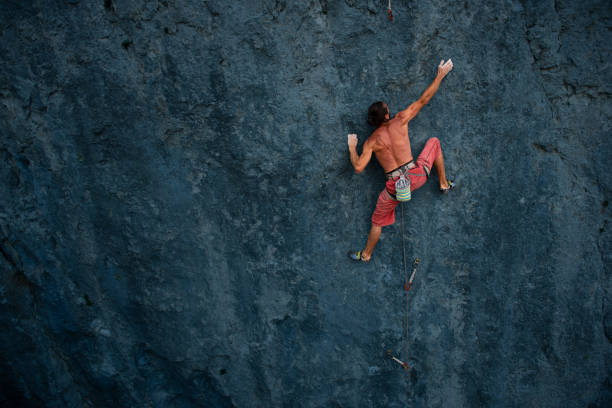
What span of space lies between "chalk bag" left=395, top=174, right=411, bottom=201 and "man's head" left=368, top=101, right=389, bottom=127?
462mm

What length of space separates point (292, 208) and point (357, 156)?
0.70 m

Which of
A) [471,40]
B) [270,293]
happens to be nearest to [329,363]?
[270,293]

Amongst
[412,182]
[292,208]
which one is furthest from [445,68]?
[292,208]

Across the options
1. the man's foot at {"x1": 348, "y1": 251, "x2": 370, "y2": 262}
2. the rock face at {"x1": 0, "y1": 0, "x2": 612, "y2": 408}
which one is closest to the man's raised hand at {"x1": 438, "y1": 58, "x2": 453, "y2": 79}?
the rock face at {"x1": 0, "y1": 0, "x2": 612, "y2": 408}

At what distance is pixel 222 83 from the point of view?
2.67 meters

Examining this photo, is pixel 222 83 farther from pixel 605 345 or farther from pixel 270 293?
pixel 605 345

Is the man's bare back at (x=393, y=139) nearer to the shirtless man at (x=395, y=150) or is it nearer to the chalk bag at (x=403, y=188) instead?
the shirtless man at (x=395, y=150)

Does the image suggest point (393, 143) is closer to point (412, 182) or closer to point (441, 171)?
point (412, 182)

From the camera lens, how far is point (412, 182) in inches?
108

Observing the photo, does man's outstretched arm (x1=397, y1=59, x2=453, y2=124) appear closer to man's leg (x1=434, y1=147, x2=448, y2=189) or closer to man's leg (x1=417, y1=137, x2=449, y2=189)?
man's leg (x1=417, y1=137, x2=449, y2=189)

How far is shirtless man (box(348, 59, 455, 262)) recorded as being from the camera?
2.62 m

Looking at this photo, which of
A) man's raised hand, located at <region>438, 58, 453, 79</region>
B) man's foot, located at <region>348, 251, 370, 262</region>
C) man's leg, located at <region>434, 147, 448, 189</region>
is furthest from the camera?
man's foot, located at <region>348, 251, 370, 262</region>

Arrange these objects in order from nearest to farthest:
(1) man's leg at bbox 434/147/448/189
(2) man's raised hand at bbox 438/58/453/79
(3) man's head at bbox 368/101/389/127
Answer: (3) man's head at bbox 368/101/389/127 → (2) man's raised hand at bbox 438/58/453/79 → (1) man's leg at bbox 434/147/448/189

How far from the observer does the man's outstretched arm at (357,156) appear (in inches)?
104
